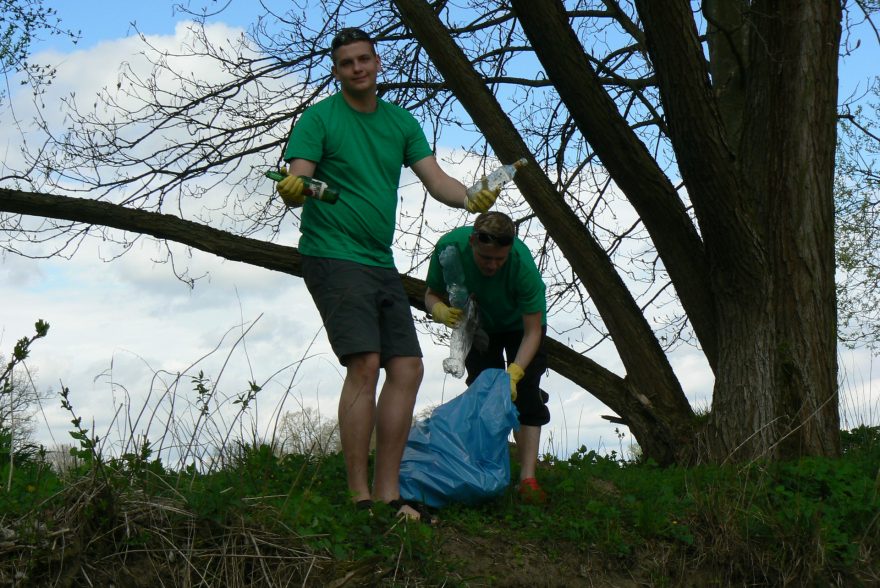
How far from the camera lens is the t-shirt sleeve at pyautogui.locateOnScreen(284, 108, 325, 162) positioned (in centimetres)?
408

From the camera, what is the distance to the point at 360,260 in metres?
4.14

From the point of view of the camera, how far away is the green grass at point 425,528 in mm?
3438

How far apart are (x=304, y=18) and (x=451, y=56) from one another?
2.09m

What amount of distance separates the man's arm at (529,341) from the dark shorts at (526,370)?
9cm

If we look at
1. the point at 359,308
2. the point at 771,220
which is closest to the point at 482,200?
the point at 359,308

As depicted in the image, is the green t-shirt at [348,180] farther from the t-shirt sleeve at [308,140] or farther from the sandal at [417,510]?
the sandal at [417,510]

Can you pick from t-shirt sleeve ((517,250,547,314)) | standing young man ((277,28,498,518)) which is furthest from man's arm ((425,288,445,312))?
standing young man ((277,28,498,518))

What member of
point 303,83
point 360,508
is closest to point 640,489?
point 360,508

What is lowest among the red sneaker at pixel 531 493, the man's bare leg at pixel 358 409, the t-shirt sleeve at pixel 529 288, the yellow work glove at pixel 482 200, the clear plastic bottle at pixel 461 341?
the red sneaker at pixel 531 493

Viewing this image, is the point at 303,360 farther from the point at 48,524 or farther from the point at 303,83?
the point at 303,83

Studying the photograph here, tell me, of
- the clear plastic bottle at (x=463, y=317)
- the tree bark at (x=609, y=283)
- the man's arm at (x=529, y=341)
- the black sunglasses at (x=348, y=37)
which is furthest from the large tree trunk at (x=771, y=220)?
the black sunglasses at (x=348, y=37)

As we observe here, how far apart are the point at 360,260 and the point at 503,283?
3.26 ft

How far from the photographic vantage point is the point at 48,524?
3.39 meters

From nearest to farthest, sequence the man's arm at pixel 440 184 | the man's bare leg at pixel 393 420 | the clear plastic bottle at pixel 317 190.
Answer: the clear plastic bottle at pixel 317 190 < the man's bare leg at pixel 393 420 < the man's arm at pixel 440 184
